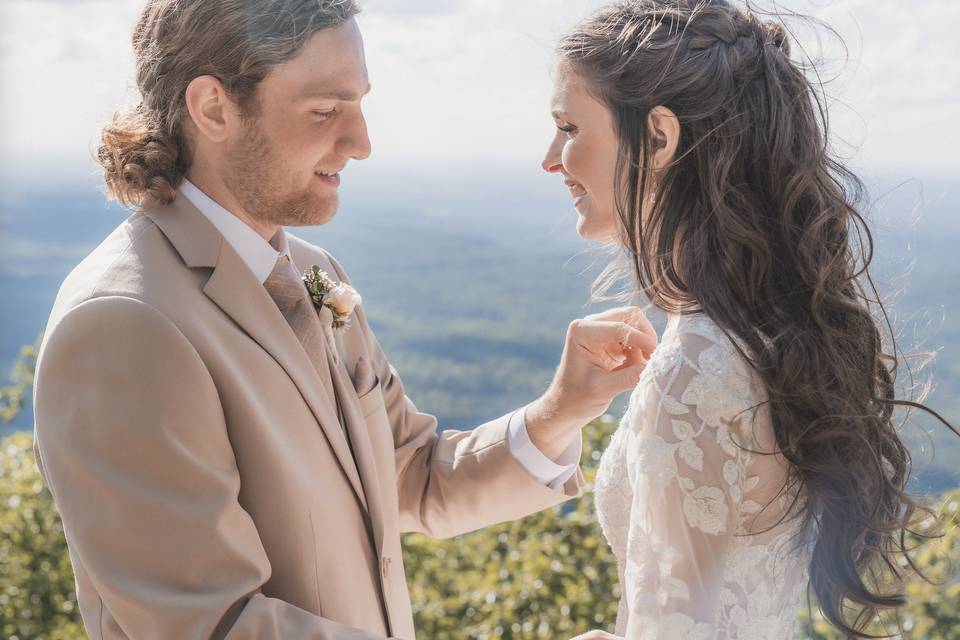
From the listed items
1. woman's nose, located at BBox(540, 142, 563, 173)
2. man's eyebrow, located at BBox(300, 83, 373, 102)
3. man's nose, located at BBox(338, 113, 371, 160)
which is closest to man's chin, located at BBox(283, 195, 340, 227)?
man's nose, located at BBox(338, 113, 371, 160)

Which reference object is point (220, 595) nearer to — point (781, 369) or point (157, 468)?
point (157, 468)

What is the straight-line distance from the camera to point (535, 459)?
8.62ft

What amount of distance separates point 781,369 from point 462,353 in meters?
7.09

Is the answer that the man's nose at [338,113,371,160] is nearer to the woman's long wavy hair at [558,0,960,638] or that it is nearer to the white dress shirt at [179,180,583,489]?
the white dress shirt at [179,180,583,489]

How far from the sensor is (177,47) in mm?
2164

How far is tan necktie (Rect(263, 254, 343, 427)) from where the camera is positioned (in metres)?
2.21

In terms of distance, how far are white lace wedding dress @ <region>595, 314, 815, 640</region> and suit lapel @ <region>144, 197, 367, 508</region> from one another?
62cm

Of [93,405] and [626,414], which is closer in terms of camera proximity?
[93,405]

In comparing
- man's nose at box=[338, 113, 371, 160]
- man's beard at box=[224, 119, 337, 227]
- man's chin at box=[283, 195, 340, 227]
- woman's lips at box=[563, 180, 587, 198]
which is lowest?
woman's lips at box=[563, 180, 587, 198]

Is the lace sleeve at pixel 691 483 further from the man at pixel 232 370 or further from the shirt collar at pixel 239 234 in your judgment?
the shirt collar at pixel 239 234

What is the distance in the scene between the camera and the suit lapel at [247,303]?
2.02 meters

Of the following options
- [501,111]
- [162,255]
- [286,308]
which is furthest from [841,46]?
[501,111]

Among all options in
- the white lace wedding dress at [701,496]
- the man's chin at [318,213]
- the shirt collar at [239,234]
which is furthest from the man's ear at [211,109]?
the white lace wedding dress at [701,496]

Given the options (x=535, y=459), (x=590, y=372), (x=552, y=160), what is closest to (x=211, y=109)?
(x=552, y=160)
